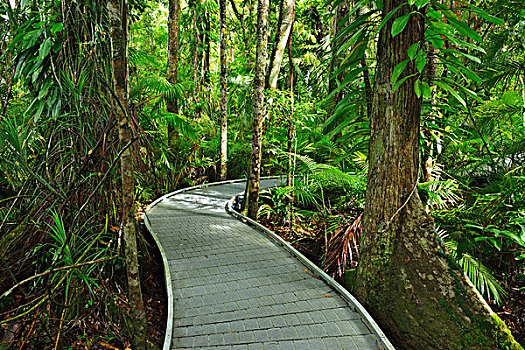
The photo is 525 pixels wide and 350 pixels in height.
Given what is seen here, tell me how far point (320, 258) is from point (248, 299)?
1965mm

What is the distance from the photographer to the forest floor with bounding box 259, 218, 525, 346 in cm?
397

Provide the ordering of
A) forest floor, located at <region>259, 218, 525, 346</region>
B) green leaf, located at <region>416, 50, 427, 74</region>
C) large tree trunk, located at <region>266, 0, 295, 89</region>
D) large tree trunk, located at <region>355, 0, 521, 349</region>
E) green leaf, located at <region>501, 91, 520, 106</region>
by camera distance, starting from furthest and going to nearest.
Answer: large tree trunk, located at <region>266, 0, 295, 89</region> → green leaf, located at <region>501, 91, 520, 106</region> → forest floor, located at <region>259, 218, 525, 346</region> → large tree trunk, located at <region>355, 0, 521, 349</region> → green leaf, located at <region>416, 50, 427, 74</region>

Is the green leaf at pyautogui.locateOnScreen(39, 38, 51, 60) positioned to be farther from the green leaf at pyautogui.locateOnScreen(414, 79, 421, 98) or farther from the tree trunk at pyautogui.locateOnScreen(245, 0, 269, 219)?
the tree trunk at pyautogui.locateOnScreen(245, 0, 269, 219)

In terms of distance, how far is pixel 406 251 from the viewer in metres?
3.27

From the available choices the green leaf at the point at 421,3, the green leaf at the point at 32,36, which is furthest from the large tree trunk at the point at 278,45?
the green leaf at the point at 421,3

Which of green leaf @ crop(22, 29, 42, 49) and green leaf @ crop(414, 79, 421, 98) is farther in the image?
green leaf @ crop(22, 29, 42, 49)

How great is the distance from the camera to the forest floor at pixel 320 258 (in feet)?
13.0

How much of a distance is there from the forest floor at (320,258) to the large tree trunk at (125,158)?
3.11 meters

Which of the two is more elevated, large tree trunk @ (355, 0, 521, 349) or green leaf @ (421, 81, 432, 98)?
green leaf @ (421, 81, 432, 98)

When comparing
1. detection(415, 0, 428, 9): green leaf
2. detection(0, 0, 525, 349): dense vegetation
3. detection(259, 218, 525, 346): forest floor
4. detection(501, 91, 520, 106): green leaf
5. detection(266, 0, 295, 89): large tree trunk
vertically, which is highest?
detection(266, 0, 295, 89): large tree trunk

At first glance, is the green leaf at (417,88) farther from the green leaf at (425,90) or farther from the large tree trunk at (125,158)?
the large tree trunk at (125,158)

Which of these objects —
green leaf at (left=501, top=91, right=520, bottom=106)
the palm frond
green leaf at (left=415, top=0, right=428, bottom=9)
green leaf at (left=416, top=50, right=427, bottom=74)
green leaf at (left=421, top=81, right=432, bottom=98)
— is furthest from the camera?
green leaf at (left=501, top=91, right=520, bottom=106)

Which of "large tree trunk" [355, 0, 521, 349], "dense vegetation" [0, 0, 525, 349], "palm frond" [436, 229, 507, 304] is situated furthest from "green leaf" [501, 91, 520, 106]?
"large tree trunk" [355, 0, 521, 349]

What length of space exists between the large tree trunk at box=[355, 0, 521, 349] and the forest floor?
1.19 meters
